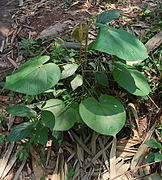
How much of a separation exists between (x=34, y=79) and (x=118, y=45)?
19.8 inches

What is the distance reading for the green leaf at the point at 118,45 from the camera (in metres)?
0.94

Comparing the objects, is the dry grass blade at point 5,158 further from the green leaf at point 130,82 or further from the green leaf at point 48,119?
the green leaf at point 130,82

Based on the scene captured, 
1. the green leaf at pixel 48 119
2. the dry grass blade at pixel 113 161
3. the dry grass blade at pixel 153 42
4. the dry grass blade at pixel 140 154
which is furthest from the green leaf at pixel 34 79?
the dry grass blade at pixel 153 42

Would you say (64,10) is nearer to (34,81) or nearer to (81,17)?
(81,17)

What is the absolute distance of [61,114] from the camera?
120cm

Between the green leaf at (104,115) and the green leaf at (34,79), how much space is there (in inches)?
11.0

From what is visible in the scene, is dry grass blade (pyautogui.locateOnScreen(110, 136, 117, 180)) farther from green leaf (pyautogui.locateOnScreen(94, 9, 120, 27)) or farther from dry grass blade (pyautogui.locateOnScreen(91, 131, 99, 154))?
green leaf (pyautogui.locateOnScreen(94, 9, 120, 27))

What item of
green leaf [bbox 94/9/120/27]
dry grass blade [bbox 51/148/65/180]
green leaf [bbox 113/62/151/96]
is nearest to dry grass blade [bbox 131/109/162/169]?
green leaf [bbox 113/62/151/96]

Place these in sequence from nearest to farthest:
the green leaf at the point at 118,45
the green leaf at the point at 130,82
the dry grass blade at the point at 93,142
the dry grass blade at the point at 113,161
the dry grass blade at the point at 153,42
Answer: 1. the green leaf at the point at 118,45
2. the green leaf at the point at 130,82
3. the dry grass blade at the point at 113,161
4. the dry grass blade at the point at 93,142
5. the dry grass blade at the point at 153,42

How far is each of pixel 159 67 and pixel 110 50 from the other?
953 mm

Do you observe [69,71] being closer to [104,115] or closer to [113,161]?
[104,115]

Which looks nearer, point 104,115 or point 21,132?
point 104,115

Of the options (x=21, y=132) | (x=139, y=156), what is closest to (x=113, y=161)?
(x=139, y=156)

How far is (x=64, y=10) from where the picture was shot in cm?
241
